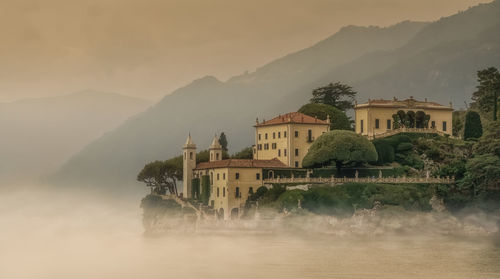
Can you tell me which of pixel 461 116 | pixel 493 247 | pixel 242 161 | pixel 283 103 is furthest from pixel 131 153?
pixel 493 247

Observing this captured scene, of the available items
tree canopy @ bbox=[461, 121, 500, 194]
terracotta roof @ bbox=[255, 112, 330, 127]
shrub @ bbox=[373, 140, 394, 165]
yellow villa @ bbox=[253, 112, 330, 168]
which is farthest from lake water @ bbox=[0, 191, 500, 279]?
terracotta roof @ bbox=[255, 112, 330, 127]

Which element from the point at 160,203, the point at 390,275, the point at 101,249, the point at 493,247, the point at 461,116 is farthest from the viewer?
the point at 461,116

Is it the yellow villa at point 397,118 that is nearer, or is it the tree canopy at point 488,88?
the yellow villa at point 397,118

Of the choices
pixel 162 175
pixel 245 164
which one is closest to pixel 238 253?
pixel 245 164

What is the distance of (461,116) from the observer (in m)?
114

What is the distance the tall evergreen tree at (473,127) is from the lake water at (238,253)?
1347 cm

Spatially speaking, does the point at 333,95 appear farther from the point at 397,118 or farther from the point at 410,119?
the point at 410,119

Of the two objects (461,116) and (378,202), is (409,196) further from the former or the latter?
(461,116)

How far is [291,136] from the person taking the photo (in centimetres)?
9669

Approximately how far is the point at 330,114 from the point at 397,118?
6.35 metres

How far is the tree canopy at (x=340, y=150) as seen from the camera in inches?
3610

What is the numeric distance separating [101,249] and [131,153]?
4174 inches

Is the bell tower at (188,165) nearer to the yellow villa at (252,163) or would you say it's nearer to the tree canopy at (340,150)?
the yellow villa at (252,163)

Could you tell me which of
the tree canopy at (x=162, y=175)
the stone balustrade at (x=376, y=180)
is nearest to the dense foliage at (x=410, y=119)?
the stone balustrade at (x=376, y=180)
